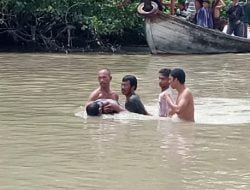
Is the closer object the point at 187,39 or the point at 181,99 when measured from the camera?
the point at 181,99

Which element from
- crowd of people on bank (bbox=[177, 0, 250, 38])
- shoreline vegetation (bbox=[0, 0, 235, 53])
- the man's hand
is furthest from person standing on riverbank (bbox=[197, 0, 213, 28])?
the man's hand

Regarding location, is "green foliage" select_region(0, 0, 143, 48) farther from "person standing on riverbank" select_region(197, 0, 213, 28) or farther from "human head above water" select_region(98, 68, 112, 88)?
"human head above water" select_region(98, 68, 112, 88)

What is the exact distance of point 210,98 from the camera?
1280 centimetres

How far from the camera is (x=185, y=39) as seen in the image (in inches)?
864

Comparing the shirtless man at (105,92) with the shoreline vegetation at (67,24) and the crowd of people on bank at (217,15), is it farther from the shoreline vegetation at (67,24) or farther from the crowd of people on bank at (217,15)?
the shoreline vegetation at (67,24)

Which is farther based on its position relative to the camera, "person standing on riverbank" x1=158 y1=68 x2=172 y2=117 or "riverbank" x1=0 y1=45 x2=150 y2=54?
"riverbank" x1=0 y1=45 x2=150 y2=54

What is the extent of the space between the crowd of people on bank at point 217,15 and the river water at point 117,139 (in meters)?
5.74

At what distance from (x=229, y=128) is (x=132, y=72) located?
275 inches

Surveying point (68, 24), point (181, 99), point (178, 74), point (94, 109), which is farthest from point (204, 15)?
point (178, 74)

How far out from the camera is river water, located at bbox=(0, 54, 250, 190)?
22.7 feet

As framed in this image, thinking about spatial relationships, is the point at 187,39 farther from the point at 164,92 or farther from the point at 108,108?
the point at 164,92

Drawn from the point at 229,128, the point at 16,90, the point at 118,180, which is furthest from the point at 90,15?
the point at 118,180

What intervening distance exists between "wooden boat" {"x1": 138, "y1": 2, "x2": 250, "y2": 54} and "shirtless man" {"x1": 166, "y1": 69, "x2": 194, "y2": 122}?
37.8 feet

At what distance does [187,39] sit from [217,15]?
1249 millimetres
